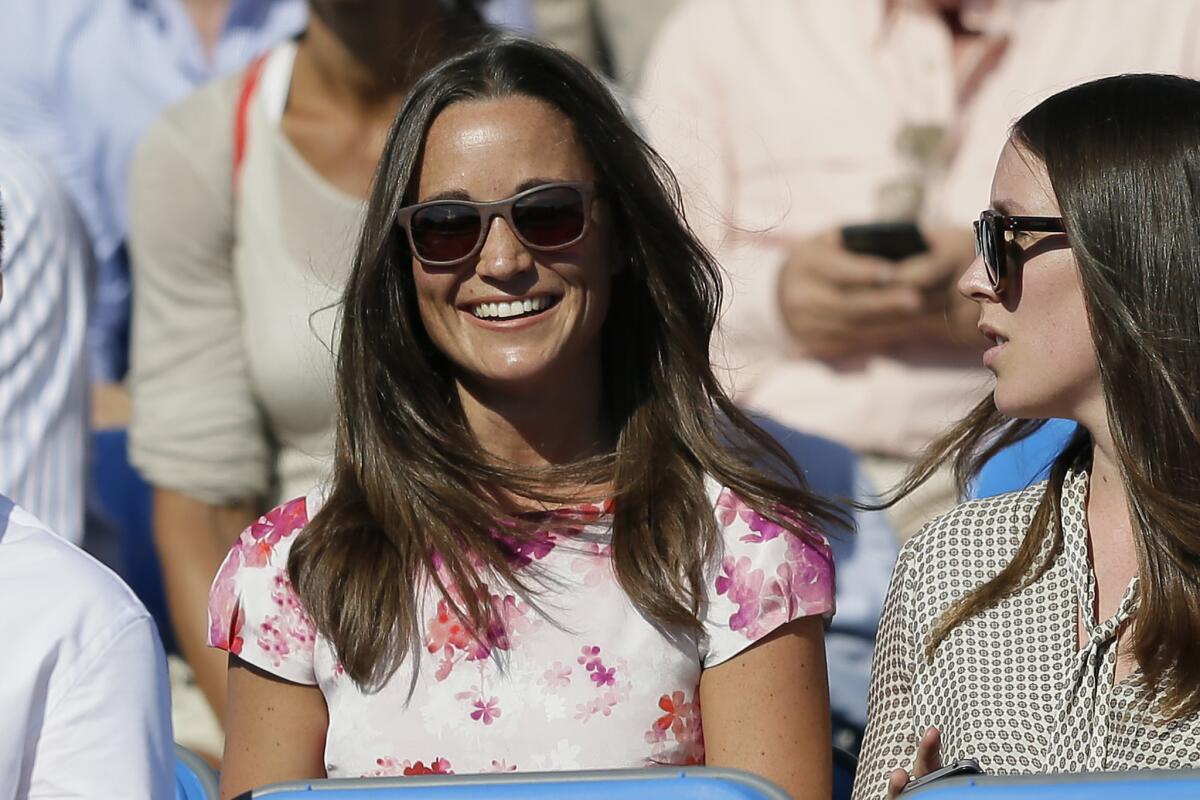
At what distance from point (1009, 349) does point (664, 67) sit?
207 cm

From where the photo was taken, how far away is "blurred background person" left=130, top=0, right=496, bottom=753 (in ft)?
11.0

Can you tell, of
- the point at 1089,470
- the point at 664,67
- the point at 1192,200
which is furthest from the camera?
the point at 664,67

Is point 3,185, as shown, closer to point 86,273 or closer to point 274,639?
point 86,273

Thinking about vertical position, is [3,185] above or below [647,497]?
above

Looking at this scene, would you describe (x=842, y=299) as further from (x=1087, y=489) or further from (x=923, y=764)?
(x=923, y=764)

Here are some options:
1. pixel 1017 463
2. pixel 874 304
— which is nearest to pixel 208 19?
pixel 874 304

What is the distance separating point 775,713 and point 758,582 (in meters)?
0.16

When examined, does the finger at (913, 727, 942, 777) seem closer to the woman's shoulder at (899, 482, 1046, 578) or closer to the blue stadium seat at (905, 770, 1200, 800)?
the blue stadium seat at (905, 770, 1200, 800)

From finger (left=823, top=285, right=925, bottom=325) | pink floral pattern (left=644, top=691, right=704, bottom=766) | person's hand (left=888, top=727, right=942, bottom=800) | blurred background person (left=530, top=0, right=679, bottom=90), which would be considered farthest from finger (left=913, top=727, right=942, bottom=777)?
blurred background person (left=530, top=0, right=679, bottom=90)

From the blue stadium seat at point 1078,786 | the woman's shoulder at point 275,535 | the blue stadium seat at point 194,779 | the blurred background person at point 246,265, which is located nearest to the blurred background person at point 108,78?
the blurred background person at point 246,265

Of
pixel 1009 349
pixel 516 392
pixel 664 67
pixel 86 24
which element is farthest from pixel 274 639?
pixel 86 24

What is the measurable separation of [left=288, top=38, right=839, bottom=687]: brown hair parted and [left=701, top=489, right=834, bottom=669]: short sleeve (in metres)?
0.02

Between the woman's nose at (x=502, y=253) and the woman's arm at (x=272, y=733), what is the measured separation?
57 centimetres

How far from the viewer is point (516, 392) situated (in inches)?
96.3
